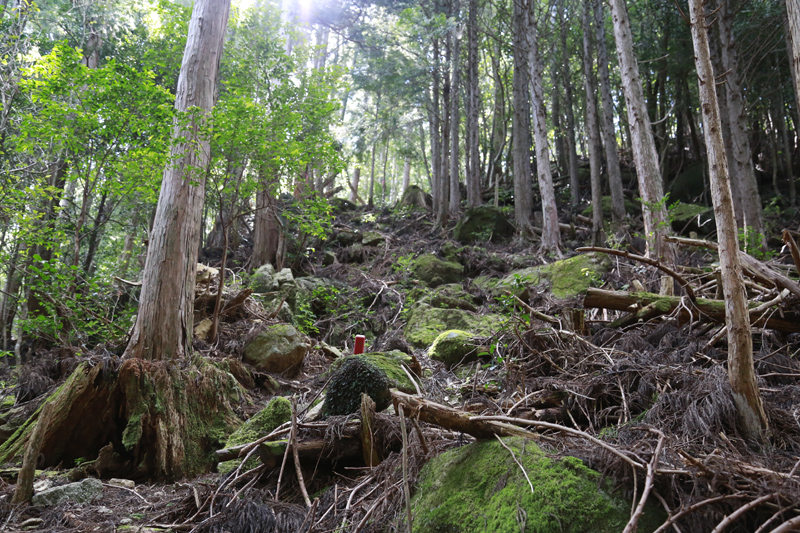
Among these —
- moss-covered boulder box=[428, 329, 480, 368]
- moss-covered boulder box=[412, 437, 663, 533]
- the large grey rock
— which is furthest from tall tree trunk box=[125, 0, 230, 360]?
moss-covered boulder box=[412, 437, 663, 533]

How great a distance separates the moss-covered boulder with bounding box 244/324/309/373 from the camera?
7.07 m

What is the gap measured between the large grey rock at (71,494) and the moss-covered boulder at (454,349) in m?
3.89

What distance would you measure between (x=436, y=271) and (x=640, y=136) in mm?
5144

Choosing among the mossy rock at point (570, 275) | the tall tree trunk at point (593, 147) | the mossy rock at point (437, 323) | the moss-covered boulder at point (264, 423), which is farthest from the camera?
the tall tree trunk at point (593, 147)

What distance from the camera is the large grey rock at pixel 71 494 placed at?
11.3 feet

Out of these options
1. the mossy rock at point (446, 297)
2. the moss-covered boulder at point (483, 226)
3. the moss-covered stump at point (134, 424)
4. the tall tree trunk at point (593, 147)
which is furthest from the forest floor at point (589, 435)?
the moss-covered boulder at point (483, 226)

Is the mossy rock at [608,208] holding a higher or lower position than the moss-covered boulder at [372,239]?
higher

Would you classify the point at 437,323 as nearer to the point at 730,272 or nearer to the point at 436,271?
the point at 436,271

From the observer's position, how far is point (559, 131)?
20.9 meters

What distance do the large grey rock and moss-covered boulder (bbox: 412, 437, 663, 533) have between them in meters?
2.83

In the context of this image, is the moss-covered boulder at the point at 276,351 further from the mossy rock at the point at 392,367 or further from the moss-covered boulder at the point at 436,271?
the moss-covered boulder at the point at 436,271

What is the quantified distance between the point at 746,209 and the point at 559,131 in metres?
12.4

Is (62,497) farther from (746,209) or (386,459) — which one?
(746,209)

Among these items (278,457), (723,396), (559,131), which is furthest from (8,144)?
(559,131)
